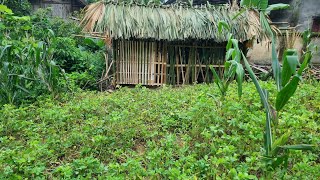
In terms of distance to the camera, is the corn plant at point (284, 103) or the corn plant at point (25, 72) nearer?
the corn plant at point (284, 103)

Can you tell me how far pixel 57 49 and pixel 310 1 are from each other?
35.8 ft

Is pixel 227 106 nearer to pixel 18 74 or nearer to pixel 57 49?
pixel 18 74

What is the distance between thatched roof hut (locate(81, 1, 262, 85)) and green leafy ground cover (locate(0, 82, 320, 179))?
331 cm

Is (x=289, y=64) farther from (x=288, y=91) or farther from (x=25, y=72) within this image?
(x=25, y=72)

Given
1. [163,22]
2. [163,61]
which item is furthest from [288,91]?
[163,61]

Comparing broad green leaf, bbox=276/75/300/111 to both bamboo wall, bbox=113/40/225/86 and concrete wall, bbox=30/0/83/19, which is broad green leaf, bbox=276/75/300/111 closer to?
bamboo wall, bbox=113/40/225/86

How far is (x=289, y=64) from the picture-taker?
1828 mm

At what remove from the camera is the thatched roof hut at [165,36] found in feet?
22.7

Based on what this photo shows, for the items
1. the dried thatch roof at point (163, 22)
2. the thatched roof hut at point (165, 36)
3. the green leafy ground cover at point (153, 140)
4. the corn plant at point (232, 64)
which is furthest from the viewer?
the thatched roof hut at point (165, 36)

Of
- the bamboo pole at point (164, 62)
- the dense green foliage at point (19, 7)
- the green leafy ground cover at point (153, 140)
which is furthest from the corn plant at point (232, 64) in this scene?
the dense green foliage at point (19, 7)

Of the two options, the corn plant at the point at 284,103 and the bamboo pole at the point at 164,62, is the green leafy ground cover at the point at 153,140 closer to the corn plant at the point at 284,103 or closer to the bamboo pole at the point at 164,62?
the corn plant at the point at 284,103

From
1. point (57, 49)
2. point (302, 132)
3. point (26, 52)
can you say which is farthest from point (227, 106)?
point (57, 49)

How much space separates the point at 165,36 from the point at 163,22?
0.41 meters

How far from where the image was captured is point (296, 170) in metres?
2.08
